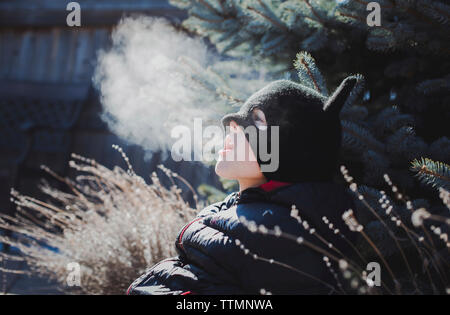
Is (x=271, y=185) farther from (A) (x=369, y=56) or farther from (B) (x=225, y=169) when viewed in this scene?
(A) (x=369, y=56)

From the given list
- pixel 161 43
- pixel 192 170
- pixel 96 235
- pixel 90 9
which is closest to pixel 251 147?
pixel 96 235

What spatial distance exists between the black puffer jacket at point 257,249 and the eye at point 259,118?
239 millimetres

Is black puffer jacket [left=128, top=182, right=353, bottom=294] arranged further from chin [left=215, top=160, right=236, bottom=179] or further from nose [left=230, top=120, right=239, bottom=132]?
nose [left=230, top=120, right=239, bottom=132]

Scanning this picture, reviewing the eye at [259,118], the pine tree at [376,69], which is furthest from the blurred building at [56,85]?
the eye at [259,118]

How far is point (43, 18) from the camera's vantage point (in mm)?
4918

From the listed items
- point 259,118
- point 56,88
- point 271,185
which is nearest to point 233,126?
point 259,118

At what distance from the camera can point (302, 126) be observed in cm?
137

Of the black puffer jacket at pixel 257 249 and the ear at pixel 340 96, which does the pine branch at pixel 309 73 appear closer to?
the ear at pixel 340 96

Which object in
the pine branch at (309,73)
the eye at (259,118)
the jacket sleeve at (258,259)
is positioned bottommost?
the jacket sleeve at (258,259)

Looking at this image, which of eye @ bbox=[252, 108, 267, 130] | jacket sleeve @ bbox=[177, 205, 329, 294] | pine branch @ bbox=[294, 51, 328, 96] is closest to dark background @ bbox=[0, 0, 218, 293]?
pine branch @ bbox=[294, 51, 328, 96]

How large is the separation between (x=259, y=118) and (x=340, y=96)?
1.00ft

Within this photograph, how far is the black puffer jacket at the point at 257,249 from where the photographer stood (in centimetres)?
123

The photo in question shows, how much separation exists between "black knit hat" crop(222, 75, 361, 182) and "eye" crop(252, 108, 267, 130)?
0.04ft
